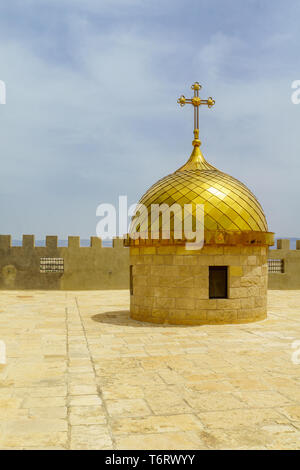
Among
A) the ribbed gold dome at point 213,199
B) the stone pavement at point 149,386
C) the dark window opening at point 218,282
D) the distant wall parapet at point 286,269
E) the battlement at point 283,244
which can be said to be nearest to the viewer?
the stone pavement at point 149,386

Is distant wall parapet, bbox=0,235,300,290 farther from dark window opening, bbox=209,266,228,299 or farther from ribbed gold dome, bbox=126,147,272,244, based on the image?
dark window opening, bbox=209,266,228,299

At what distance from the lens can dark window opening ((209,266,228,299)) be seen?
10762mm

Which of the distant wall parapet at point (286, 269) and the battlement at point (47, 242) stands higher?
the battlement at point (47, 242)

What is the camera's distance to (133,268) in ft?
37.7

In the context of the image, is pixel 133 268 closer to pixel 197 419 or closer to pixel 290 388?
pixel 290 388

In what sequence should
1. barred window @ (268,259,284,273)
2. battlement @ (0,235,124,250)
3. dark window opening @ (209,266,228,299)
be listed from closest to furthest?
dark window opening @ (209,266,228,299) < battlement @ (0,235,124,250) < barred window @ (268,259,284,273)

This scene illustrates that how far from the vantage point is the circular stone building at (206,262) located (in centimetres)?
1040

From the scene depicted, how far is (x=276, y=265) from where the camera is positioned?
21797mm

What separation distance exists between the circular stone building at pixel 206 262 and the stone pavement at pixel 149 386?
20.0 inches

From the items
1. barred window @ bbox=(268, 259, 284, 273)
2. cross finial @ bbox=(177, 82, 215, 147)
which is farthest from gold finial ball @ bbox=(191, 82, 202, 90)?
barred window @ bbox=(268, 259, 284, 273)

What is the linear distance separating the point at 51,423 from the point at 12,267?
1673 centimetres

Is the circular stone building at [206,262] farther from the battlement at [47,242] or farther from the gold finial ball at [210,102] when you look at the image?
the battlement at [47,242]

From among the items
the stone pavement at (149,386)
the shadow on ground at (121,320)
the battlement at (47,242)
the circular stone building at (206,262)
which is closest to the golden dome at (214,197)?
the circular stone building at (206,262)

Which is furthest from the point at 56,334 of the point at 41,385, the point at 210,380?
the point at 210,380
